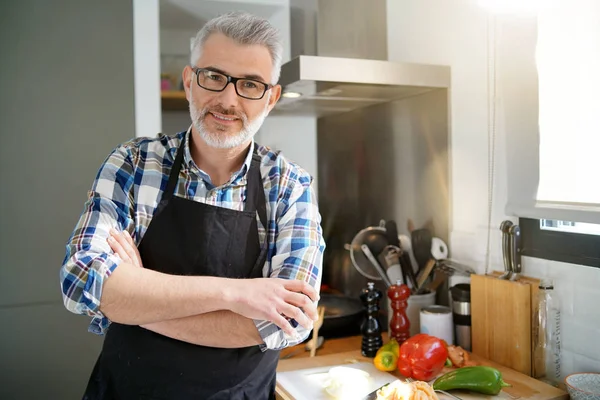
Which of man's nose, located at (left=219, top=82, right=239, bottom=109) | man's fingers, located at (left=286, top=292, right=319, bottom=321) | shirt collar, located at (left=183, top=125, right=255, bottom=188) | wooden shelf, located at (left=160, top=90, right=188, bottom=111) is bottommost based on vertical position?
man's fingers, located at (left=286, top=292, right=319, bottom=321)

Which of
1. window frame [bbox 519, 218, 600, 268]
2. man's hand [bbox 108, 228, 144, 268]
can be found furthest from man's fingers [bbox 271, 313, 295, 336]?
window frame [bbox 519, 218, 600, 268]

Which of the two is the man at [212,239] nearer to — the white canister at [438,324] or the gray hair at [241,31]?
the gray hair at [241,31]

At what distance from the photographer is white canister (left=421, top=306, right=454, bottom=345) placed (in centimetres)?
166

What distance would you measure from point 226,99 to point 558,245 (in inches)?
38.4

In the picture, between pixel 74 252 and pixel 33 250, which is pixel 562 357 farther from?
pixel 33 250

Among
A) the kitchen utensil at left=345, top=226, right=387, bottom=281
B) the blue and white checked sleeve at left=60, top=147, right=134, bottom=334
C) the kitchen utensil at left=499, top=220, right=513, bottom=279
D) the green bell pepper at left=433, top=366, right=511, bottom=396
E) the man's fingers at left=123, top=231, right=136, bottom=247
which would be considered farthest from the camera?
the kitchen utensil at left=345, top=226, right=387, bottom=281

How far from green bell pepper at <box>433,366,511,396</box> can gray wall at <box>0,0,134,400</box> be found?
1.47m

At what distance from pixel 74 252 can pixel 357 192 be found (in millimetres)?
1508

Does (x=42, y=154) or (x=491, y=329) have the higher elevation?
(x=42, y=154)

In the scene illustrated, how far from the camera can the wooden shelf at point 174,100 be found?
2642 mm

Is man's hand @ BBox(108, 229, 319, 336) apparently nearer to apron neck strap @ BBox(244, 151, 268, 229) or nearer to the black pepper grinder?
apron neck strap @ BBox(244, 151, 268, 229)

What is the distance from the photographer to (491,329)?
1.59 metres

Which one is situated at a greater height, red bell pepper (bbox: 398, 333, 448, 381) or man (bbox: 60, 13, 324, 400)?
man (bbox: 60, 13, 324, 400)

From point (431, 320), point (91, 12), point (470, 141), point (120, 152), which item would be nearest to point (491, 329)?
point (431, 320)
